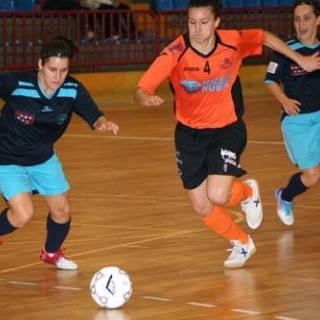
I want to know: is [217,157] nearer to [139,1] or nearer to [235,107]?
[235,107]

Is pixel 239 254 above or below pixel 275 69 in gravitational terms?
below

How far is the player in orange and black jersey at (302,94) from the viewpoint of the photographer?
8.91 metres

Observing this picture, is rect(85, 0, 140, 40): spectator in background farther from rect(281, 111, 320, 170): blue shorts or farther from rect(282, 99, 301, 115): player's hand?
rect(282, 99, 301, 115): player's hand

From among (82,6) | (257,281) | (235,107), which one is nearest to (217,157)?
(235,107)

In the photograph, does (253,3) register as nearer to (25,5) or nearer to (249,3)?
(249,3)

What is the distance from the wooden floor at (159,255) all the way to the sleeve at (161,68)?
1215mm

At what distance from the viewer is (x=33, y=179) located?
297 inches

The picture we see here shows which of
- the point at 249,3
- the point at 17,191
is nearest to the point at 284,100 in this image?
the point at 17,191

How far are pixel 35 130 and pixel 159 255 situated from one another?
1346 mm

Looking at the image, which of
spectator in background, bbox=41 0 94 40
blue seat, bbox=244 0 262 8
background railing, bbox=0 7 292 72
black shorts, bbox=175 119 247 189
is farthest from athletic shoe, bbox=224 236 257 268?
blue seat, bbox=244 0 262 8

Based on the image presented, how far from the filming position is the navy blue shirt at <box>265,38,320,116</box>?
29.5 ft

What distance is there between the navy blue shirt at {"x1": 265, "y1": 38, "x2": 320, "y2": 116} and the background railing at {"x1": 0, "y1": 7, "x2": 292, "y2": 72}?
36.1 feet

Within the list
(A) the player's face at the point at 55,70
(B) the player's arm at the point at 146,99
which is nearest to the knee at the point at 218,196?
(B) the player's arm at the point at 146,99

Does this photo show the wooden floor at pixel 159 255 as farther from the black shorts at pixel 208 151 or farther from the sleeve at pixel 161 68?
the sleeve at pixel 161 68
